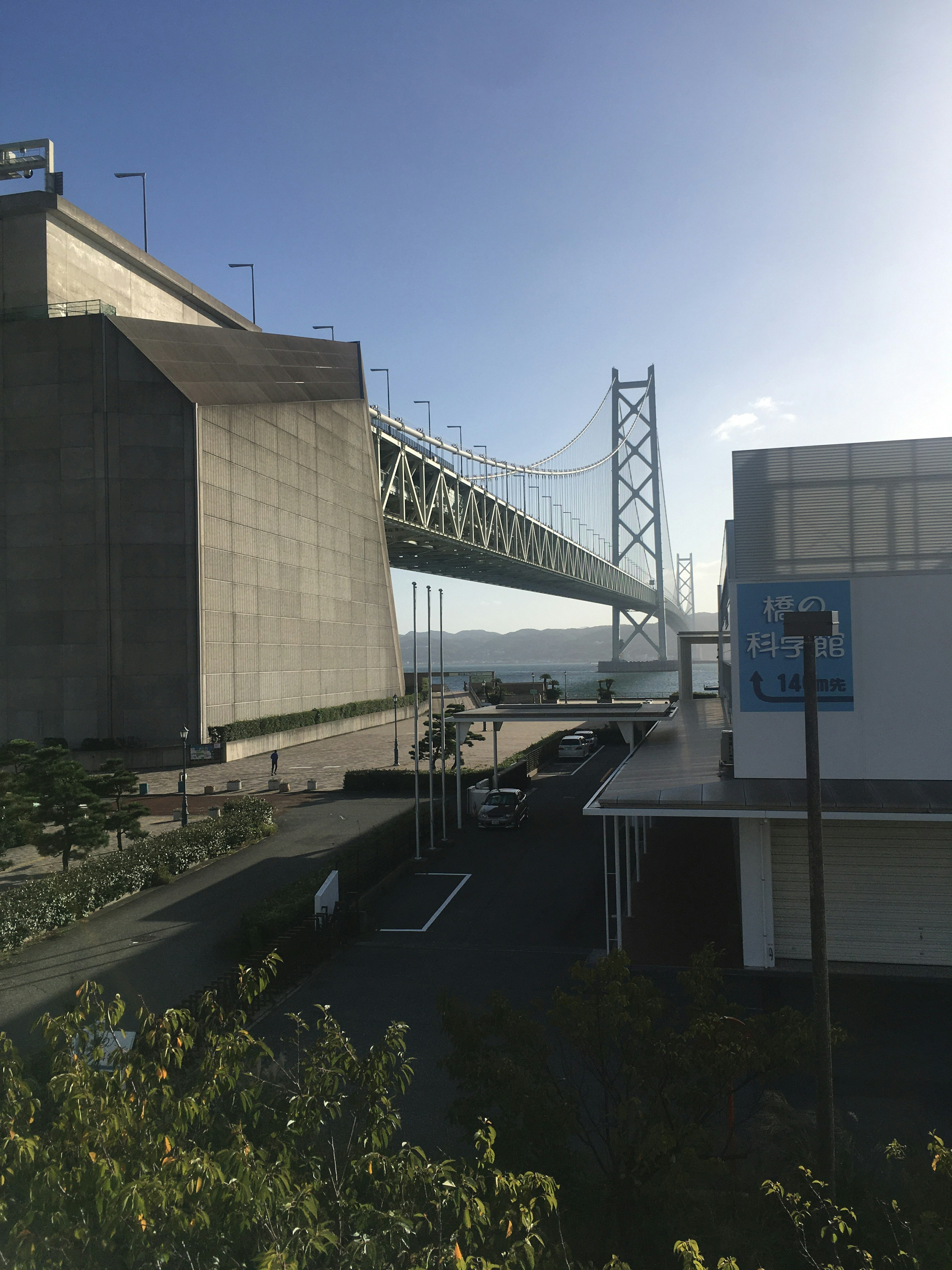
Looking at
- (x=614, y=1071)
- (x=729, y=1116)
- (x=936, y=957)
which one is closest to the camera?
(x=729, y=1116)

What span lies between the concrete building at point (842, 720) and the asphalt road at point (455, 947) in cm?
175

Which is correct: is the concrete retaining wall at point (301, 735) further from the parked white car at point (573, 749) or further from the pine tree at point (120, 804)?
the pine tree at point (120, 804)

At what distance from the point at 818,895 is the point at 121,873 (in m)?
15.8

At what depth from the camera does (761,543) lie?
49.1ft

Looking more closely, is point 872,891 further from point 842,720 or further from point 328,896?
point 328,896

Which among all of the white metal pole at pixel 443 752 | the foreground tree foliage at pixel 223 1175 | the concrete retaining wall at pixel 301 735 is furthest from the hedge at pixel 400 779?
the foreground tree foliage at pixel 223 1175

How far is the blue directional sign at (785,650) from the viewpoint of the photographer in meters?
13.3

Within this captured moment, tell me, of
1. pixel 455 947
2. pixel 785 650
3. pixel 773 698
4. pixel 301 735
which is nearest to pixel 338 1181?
pixel 455 947

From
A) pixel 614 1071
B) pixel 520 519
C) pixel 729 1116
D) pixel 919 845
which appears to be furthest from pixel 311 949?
pixel 520 519

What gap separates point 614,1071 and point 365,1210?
7126 millimetres

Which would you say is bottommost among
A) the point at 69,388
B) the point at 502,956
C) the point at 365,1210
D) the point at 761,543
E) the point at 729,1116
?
the point at 502,956

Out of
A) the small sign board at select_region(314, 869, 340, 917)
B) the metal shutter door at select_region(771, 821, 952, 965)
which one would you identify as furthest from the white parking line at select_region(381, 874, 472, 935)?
the metal shutter door at select_region(771, 821, 952, 965)

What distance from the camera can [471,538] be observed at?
3031 inches

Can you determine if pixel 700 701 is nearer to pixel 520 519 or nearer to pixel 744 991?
pixel 744 991
